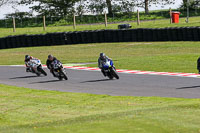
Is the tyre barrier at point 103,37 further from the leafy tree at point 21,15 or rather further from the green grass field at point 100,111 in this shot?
the leafy tree at point 21,15

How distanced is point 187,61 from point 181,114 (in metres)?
16.2

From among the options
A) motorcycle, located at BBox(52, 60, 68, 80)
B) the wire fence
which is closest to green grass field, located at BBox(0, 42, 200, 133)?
motorcycle, located at BBox(52, 60, 68, 80)

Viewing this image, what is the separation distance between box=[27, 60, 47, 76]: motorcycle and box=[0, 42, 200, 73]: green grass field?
4552 millimetres

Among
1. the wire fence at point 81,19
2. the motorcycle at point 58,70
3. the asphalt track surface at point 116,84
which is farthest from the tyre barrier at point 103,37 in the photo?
the motorcycle at point 58,70

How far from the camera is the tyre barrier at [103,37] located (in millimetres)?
34125

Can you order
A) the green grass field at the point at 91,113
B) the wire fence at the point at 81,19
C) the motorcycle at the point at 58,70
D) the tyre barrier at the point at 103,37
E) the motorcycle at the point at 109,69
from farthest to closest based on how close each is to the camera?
the wire fence at the point at 81,19 < the tyre barrier at the point at 103,37 < the motorcycle at the point at 58,70 < the motorcycle at the point at 109,69 < the green grass field at the point at 91,113

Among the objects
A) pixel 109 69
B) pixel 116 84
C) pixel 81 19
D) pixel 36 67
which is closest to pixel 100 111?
pixel 116 84

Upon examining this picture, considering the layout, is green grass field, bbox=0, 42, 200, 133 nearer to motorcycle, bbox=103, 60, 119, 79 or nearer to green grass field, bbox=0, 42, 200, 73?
green grass field, bbox=0, 42, 200, 73

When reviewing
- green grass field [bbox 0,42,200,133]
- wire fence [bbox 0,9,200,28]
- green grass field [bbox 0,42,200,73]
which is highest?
wire fence [bbox 0,9,200,28]

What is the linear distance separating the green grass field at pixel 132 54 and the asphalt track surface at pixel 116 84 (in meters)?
3.23

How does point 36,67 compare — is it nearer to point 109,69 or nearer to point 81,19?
point 109,69

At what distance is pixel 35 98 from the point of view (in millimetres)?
15422

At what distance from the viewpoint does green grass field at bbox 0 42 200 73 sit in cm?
2545

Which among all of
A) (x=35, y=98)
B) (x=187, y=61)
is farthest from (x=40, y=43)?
(x=35, y=98)
